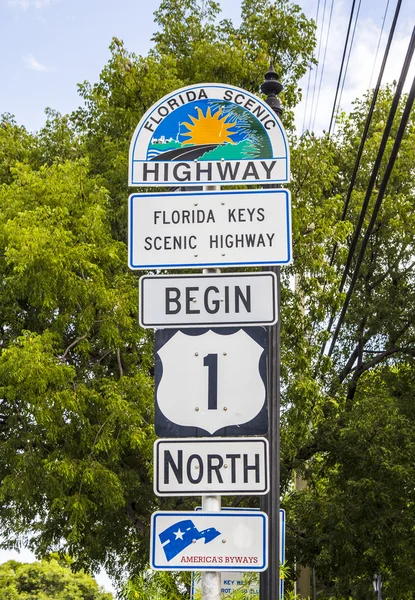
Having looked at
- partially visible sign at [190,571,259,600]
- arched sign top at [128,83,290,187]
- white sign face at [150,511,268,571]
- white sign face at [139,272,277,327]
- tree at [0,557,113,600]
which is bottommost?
tree at [0,557,113,600]

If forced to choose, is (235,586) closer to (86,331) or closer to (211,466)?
(211,466)

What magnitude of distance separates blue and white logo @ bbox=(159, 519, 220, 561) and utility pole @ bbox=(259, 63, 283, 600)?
1015mm

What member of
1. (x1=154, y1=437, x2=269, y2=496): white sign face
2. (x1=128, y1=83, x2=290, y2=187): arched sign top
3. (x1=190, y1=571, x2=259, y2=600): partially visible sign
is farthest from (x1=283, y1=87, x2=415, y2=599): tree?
(x1=154, y1=437, x2=269, y2=496): white sign face

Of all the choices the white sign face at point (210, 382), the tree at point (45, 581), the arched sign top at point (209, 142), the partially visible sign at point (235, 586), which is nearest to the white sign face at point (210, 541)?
the white sign face at point (210, 382)

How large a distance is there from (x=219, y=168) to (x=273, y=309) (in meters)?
0.72

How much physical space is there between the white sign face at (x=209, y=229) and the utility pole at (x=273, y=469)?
0.82 metres

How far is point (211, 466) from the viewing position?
312cm

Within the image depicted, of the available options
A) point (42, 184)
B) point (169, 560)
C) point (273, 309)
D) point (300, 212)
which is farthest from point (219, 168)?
point (300, 212)

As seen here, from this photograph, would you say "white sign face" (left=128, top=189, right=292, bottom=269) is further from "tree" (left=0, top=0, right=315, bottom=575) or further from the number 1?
"tree" (left=0, top=0, right=315, bottom=575)

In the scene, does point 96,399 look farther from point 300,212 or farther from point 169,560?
point 169,560

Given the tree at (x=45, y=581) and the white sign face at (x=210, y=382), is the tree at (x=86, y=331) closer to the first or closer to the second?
the white sign face at (x=210, y=382)

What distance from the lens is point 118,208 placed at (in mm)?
14703

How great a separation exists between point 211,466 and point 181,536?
273mm

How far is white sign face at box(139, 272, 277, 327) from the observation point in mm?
3307
